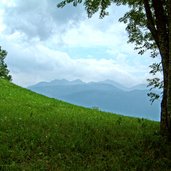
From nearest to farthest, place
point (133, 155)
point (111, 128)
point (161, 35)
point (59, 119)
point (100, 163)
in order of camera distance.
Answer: point (100, 163), point (133, 155), point (161, 35), point (111, 128), point (59, 119)

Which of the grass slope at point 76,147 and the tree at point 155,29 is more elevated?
the tree at point 155,29

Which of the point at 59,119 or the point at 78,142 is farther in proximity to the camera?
the point at 59,119

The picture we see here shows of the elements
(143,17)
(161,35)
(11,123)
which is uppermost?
(143,17)

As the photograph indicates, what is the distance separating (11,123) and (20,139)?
2.75 meters

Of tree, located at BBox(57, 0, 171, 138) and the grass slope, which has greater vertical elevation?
tree, located at BBox(57, 0, 171, 138)

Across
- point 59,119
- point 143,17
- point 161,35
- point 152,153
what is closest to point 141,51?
point 143,17

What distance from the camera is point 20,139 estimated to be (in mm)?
15938

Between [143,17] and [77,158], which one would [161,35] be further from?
[77,158]

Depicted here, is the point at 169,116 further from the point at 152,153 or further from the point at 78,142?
the point at 78,142

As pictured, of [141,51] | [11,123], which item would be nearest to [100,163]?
[11,123]

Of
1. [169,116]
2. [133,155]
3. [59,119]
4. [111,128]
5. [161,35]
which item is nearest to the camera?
[133,155]

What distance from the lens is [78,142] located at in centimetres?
1627

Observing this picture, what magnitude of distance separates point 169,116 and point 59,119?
679 cm

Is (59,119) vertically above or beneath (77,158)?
above
